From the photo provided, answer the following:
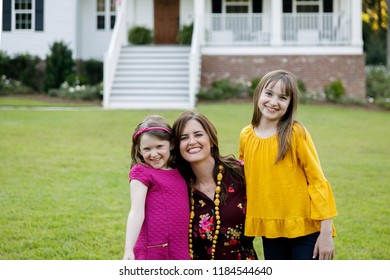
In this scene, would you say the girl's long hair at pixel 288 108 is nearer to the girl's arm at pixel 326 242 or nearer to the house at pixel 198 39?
the girl's arm at pixel 326 242

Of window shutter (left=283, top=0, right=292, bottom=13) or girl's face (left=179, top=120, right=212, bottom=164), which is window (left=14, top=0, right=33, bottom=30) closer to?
window shutter (left=283, top=0, right=292, bottom=13)

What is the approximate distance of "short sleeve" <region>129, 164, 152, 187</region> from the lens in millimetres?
2479

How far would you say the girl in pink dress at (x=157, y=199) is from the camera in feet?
8.17

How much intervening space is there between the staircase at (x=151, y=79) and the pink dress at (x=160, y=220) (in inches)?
421

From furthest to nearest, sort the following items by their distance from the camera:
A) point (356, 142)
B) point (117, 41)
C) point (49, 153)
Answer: point (117, 41) < point (356, 142) < point (49, 153)

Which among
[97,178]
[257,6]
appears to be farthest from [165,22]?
[97,178]

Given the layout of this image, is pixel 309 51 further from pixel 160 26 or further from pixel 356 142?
pixel 356 142

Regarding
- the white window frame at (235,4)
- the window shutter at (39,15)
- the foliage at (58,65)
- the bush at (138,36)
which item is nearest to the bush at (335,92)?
the white window frame at (235,4)

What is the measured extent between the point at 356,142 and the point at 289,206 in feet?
22.7

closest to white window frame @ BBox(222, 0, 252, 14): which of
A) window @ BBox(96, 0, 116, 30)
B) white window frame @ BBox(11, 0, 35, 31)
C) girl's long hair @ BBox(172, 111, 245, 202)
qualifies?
window @ BBox(96, 0, 116, 30)

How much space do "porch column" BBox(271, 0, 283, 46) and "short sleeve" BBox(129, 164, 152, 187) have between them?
14.3m

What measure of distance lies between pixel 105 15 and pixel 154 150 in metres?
16.6
